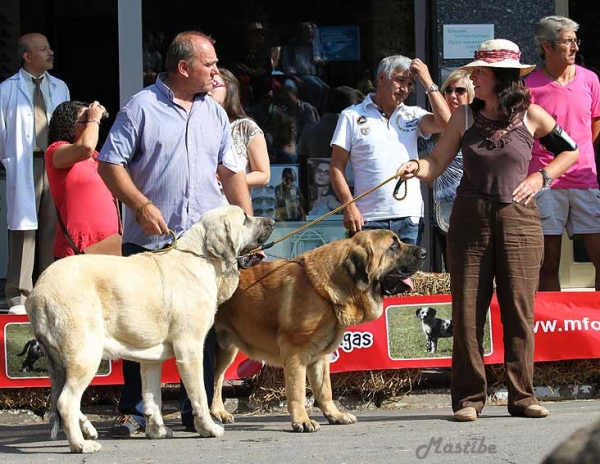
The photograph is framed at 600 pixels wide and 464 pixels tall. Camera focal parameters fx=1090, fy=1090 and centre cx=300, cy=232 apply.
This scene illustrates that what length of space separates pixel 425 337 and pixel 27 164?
3.41 m

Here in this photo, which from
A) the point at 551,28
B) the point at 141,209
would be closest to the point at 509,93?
the point at 551,28

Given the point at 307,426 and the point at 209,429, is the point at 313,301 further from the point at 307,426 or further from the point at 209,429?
the point at 209,429

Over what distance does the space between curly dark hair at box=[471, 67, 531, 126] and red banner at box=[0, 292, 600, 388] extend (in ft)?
5.35

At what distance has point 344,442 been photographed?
575cm

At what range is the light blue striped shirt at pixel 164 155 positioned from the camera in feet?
19.5

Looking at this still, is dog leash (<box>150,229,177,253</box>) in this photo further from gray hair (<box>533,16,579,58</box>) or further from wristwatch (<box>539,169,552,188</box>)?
gray hair (<box>533,16,579,58</box>)

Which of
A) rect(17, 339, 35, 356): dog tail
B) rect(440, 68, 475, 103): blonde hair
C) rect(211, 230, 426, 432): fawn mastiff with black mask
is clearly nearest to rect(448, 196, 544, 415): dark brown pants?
rect(211, 230, 426, 432): fawn mastiff with black mask

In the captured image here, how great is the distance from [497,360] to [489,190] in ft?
5.09

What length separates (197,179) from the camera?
6.01 m

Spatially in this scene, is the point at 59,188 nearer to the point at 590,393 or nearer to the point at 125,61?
the point at 125,61

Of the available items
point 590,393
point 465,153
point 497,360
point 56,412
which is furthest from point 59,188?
point 590,393

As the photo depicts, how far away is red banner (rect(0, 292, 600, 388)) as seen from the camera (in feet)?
23.5

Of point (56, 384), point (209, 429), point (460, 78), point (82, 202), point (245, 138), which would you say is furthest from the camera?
point (460, 78)

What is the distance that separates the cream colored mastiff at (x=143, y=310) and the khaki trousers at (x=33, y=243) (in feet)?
9.56
